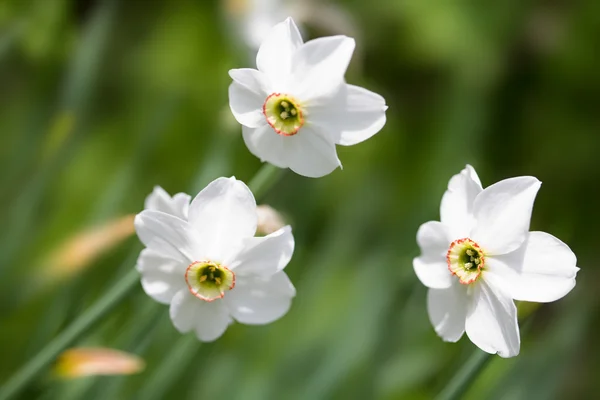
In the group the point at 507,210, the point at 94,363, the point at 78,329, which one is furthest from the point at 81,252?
the point at 507,210

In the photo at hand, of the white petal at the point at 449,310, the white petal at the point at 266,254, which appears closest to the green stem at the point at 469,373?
the white petal at the point at 449,310

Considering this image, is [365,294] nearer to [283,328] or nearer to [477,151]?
[283,328]

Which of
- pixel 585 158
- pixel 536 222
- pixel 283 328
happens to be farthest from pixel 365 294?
pixel 585 158

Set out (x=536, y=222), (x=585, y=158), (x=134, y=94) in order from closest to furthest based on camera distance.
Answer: (x=536, y=222) < (x=134, y=94) < (x=585, y=158)

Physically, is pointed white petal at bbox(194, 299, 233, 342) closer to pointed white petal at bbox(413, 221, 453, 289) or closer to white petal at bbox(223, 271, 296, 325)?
white petal at bbox(223, 271, 296, 325)

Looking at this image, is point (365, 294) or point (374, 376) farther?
point (365, 294)

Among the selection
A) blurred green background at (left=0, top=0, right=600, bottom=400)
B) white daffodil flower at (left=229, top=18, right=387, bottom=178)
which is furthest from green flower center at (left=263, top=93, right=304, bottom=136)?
blurred green background at (left=0, top=0, right=600, bottom=400)

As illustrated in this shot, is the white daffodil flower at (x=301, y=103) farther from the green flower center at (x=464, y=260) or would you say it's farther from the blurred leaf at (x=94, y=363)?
the blurred leaf at (x=94, y=363)
